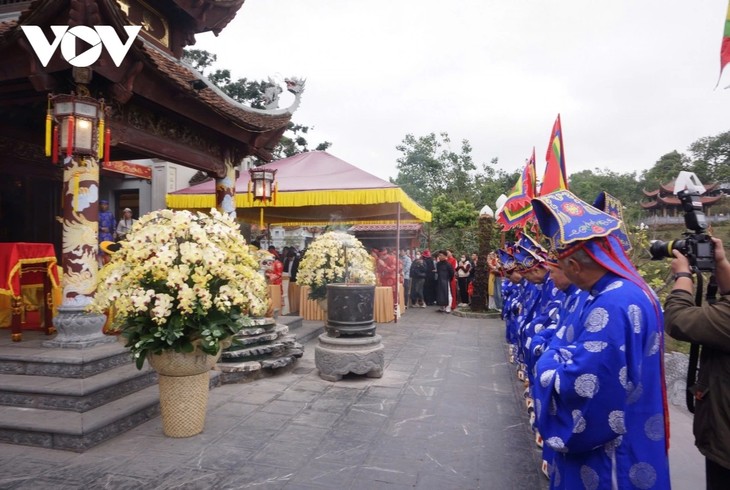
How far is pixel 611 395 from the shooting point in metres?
1.82

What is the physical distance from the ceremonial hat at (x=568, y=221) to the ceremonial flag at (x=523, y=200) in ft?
15.7

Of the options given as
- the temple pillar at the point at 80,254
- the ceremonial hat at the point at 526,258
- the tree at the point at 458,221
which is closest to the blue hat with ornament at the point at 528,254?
the ceremonial hat at the point at 526,258

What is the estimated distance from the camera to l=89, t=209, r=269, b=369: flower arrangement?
3490 mm

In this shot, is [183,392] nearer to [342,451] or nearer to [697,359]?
[342,451]

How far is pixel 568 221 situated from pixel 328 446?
9.15ft

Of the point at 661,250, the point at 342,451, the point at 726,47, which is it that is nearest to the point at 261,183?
the point at 342,451

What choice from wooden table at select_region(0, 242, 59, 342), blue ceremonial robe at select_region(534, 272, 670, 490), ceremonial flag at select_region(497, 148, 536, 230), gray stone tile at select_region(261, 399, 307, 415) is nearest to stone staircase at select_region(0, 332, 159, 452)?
wooden table at select_region(0, 242, 59, 342)

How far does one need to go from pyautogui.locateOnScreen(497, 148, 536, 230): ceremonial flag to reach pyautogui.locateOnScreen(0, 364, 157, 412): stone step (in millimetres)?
5752

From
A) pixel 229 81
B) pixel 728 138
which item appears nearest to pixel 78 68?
pixel 229 81

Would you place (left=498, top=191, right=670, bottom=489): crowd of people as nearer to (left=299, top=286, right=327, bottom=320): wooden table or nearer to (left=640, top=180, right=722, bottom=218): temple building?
(left=299, top=286, right=327, bottom=320): wooden table

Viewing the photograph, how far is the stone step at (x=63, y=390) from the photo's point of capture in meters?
3.91

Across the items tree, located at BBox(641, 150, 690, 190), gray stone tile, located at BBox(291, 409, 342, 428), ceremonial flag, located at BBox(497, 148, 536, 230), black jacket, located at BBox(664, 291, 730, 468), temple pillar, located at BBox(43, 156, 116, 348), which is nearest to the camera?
black jacket, located at BBox(664, 291, 730, 468)

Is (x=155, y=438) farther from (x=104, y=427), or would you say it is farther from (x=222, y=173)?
(x=222, y=173)

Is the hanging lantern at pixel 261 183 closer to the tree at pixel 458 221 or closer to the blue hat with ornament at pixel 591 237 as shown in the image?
the blue hat with ornament at pixel 591 237
